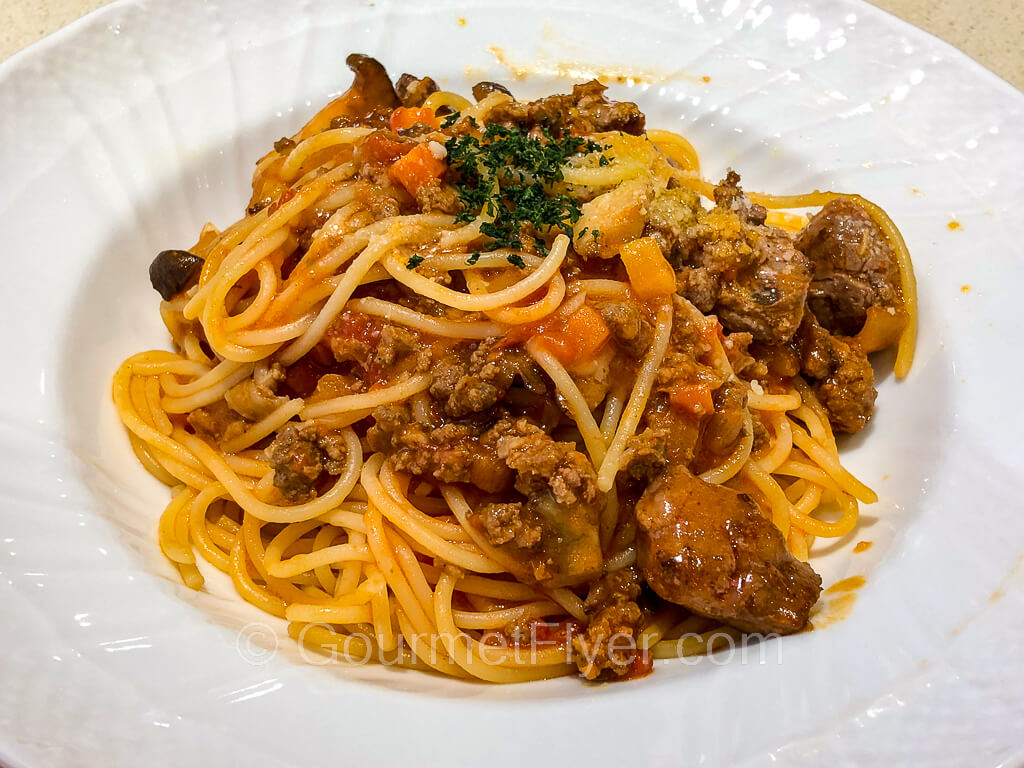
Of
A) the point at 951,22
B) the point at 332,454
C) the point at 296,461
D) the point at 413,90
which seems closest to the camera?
the point at 296,461

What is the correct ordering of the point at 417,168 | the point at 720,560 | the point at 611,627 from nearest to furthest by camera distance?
the point at 720,560 < the point at 611,627 < the point at 417,168

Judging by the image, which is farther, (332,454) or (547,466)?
(332,454)

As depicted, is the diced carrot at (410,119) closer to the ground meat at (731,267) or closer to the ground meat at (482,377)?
the ground meat at (731,267)

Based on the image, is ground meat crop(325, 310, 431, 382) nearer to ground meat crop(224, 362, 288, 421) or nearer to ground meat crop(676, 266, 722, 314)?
ground meat crop(224, 362, 288, 421)

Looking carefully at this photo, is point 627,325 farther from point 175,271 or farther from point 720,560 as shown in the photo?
point 175,271

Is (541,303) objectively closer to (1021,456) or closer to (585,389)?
(585,389)

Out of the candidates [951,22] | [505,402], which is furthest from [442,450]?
[951,22]
